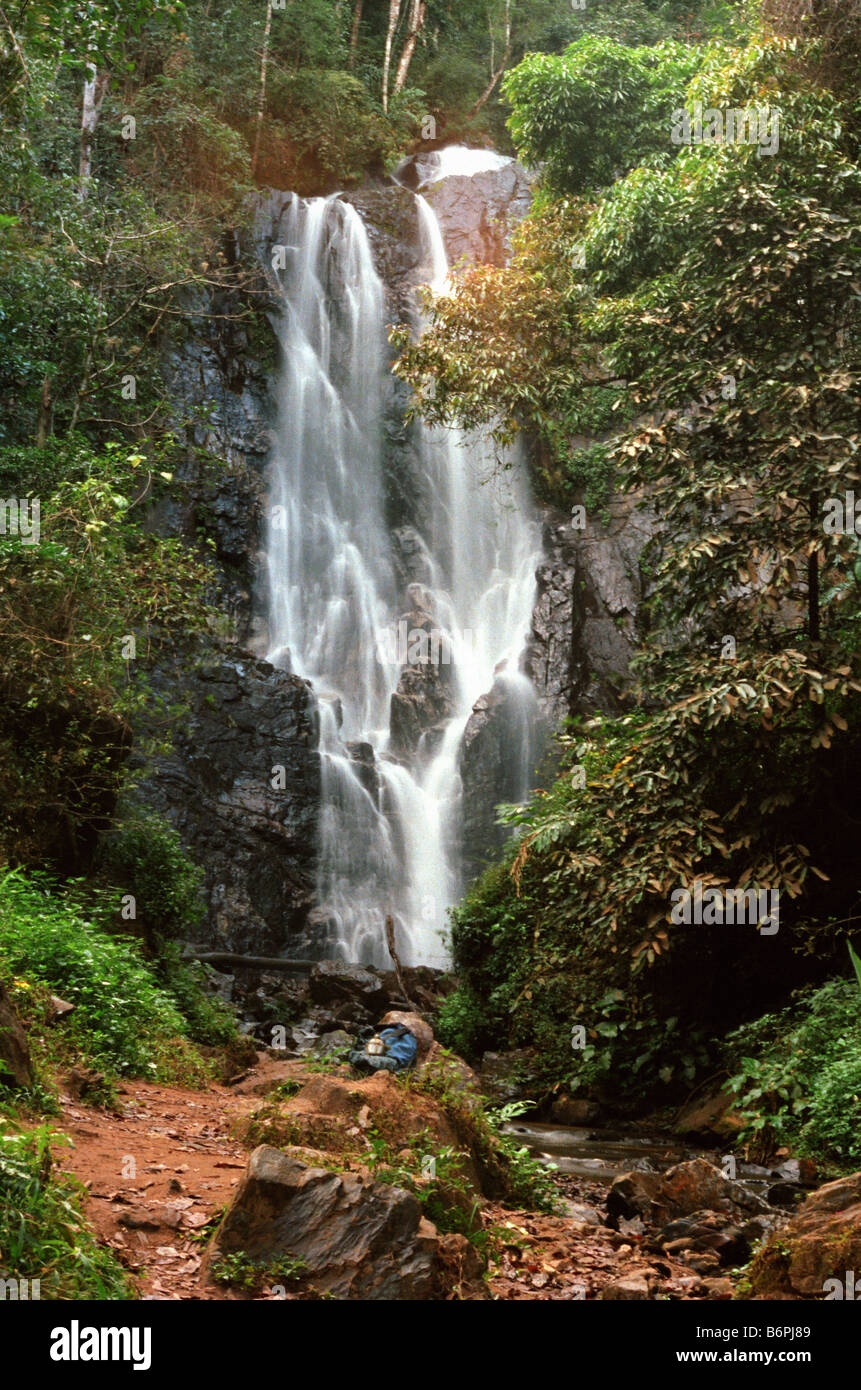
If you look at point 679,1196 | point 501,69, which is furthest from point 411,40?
point 679,1196

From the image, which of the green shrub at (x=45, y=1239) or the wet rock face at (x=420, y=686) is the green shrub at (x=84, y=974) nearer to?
the green shrub at (x=45, y=1239)

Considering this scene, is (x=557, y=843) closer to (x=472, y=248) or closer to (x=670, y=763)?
(x=670, y=763)

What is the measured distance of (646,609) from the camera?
1200cm

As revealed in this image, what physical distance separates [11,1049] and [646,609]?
27.7 feet

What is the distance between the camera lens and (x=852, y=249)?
10117 mm

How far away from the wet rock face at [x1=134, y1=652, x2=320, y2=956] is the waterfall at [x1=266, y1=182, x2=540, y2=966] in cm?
54

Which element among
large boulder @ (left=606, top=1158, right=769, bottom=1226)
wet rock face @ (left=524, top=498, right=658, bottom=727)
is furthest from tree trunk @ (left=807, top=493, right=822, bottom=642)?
wet rock face @ (left=524, top=498, right=658, bottom=727)

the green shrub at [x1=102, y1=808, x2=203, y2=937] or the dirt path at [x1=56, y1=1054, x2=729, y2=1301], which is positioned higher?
the green shrub at [x1=102, y1=808, x2=203, y2=937]

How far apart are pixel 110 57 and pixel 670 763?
990cm

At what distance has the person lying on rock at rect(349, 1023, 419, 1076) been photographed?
9461mm

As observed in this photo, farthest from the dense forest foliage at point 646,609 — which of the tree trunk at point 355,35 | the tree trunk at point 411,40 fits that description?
the tree trunk at point 355,35

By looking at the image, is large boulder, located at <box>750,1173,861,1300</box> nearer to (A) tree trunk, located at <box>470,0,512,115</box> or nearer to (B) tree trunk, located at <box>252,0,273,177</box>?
(B) tree trunk, located at <box>252,0,273,177</box>

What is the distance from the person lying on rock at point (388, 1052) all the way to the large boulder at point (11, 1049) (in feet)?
13.7
